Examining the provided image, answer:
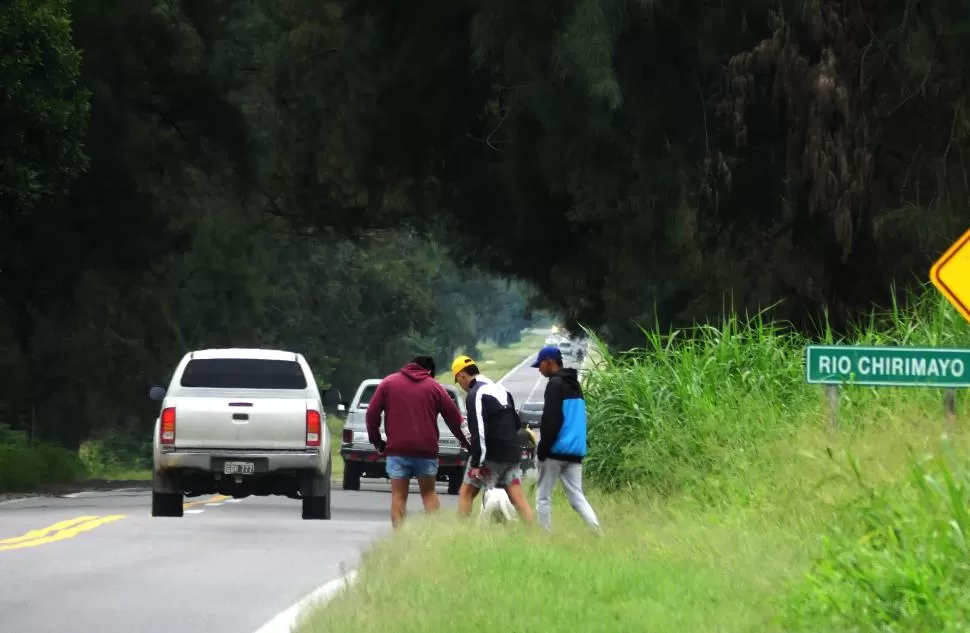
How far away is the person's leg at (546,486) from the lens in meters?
17.1

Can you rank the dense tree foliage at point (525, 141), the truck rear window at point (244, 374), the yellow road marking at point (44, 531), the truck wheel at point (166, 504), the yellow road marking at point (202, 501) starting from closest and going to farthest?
the yellow road marking at point (44, 531) < the truck wheel at point (166, 504) < the truck rear window at point (244, 374) < the yellow road marking at point (202, 501) < the dense tree foliage at point (525, 141)

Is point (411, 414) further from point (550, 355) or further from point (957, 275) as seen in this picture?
point (957, 275)

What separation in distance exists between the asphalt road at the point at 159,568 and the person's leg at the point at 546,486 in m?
1.56

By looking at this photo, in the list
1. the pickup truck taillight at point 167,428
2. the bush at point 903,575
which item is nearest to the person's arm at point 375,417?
the pickup truck taillight at point 167,428

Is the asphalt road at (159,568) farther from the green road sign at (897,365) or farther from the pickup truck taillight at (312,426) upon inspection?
the green road sign at (897,365)

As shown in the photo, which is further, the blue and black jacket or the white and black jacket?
the white and black jacket

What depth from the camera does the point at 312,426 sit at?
858 inches

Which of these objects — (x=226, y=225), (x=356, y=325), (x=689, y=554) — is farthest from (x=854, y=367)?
(x=356, y=325)

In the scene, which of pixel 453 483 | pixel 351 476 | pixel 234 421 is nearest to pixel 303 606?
pixel 234 421

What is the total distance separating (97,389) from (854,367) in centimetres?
4598

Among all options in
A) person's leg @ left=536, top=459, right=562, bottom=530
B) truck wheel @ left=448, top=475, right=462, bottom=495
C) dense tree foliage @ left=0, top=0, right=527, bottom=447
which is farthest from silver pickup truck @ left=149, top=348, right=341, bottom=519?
truck wheel @ left=448, top=475, right=462, bottom=495

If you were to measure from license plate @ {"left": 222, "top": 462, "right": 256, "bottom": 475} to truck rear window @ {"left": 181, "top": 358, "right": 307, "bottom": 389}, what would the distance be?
44.1 inches

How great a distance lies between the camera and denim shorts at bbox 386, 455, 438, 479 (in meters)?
18.2

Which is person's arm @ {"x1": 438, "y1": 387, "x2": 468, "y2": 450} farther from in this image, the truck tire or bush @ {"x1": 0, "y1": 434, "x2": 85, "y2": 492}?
bush @ {"x1": 0, "y1": 434, "x2": 85, "y2": 492}
